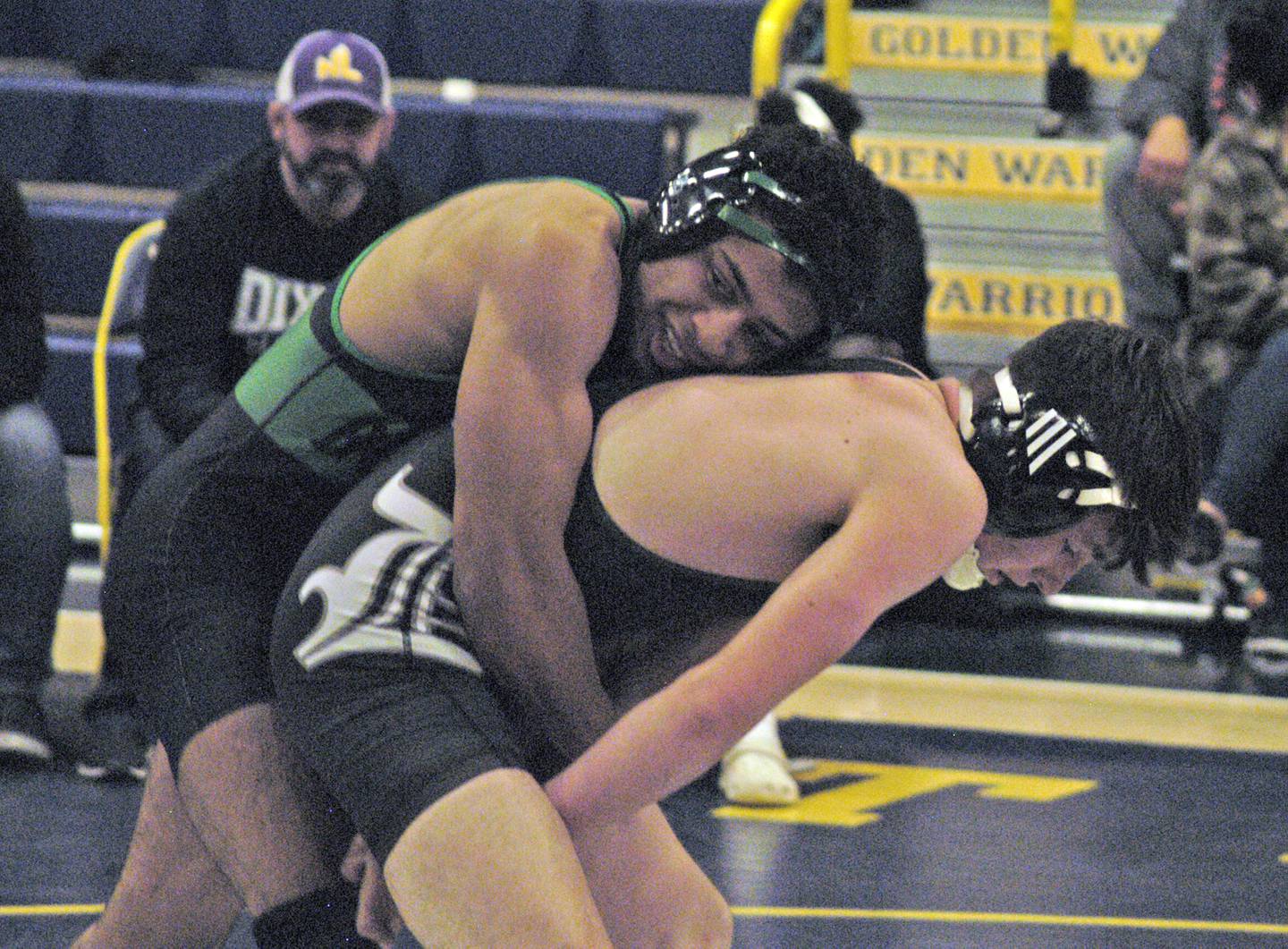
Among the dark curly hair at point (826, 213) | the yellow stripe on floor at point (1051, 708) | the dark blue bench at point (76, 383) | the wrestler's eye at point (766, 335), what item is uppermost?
the dark curly hair at point (826, 213)

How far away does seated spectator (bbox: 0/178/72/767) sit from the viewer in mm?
4227

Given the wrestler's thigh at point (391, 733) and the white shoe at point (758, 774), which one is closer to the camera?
the wrestler's thigh at point (391, 733)

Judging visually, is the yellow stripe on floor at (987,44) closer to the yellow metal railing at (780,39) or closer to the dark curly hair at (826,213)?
the yellow metal railing at (780,39)

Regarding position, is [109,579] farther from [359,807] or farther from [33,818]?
[33,818]

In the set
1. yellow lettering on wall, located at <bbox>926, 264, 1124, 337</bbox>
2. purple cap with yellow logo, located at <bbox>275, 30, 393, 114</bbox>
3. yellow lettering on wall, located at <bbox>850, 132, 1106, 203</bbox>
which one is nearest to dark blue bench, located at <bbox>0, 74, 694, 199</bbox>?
yellow lettering on wall, located at <bbox>850, 132, 1106, 203</bbox>

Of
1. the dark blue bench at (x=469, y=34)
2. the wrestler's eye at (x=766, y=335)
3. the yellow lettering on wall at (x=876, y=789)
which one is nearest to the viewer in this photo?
the wrestler's eye at (x=766, y=335)

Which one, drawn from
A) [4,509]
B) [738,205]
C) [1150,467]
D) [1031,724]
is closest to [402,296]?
[738,205]

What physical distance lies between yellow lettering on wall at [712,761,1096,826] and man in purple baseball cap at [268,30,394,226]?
4.71ft

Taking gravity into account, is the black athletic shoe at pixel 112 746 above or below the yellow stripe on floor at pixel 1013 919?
below

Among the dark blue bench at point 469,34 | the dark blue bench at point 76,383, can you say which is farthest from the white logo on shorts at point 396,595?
the dark blue bench at point 469,34

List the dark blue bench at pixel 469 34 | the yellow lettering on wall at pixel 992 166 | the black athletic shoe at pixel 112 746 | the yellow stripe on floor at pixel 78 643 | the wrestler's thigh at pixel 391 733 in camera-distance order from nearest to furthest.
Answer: the wrestler's thigh at pixel 391 733
the black athletic shoe at pixel 112 746
the yellow stripe on floor at pixel 78 643
the yellow lettering on wall at pixel 992 166
the dark blue bench at pixel 469 34

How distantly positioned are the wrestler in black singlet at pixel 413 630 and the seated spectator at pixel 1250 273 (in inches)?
112

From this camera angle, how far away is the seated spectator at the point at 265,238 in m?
4.12

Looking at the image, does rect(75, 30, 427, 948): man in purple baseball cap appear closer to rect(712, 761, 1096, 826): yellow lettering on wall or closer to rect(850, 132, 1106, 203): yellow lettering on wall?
rect(712, 761, 1096, 826): yellow lettering on wall
